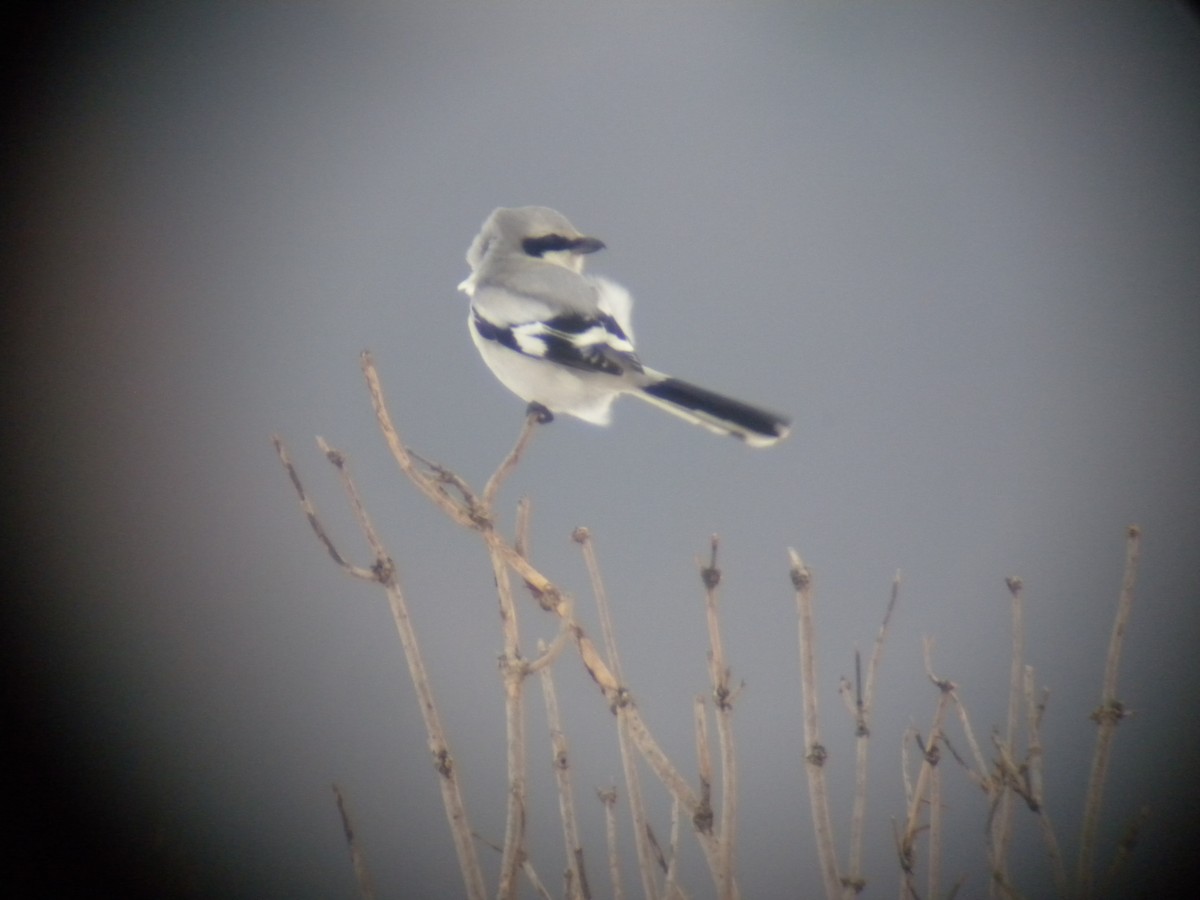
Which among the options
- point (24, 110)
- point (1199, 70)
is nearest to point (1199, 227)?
point (1199, 70)

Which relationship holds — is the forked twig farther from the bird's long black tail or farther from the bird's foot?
the bird's foot

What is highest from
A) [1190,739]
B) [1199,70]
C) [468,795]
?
[1199,70]

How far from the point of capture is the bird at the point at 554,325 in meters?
0.97

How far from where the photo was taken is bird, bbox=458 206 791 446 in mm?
966

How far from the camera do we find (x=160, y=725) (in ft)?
3.47

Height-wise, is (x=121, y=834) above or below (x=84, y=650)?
below

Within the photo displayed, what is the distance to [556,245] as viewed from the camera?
116 centimetres

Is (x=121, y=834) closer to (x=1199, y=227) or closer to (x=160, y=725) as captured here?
(x=160, y=725)

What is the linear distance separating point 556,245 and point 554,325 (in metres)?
0.17

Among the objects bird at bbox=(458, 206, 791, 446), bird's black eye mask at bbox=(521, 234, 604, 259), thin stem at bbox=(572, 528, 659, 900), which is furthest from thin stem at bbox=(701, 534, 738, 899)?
bird's black eye mask at bbox=(521, 234, 604, 259)

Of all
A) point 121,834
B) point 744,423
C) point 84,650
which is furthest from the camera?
point 84,650

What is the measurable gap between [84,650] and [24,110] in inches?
29.1

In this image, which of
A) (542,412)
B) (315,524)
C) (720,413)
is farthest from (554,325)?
(315,524)

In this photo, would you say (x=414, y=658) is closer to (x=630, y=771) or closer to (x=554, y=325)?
(x=630, y=771)
